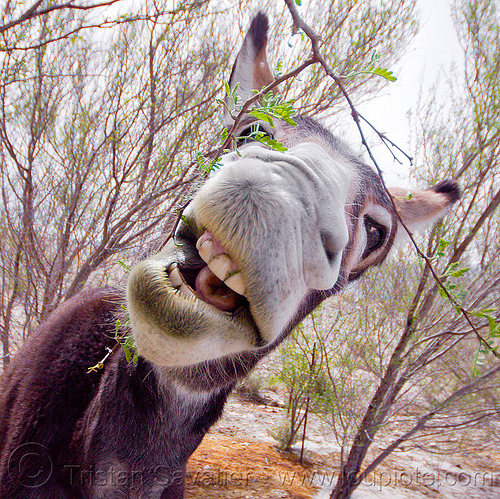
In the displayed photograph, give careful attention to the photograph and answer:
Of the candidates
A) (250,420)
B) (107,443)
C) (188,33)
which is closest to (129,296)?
(107,443)

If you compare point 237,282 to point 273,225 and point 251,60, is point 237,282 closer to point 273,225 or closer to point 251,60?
point 273,225

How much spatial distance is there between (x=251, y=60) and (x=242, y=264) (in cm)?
198

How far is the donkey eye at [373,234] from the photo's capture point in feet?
7.08

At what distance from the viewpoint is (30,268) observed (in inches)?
170

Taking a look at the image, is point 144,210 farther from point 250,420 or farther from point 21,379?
point 250,420

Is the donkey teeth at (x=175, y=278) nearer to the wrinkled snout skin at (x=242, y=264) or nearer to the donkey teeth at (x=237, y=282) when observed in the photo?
the wrinkled snout skin at (x=242, y=264)

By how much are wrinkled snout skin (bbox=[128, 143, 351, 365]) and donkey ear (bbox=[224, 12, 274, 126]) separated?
1.43 metres

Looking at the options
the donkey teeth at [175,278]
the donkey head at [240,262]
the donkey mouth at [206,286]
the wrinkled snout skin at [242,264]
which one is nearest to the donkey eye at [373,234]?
the donkey head at [240,262]

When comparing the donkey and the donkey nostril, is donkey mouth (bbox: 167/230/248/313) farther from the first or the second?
the donkey nostril

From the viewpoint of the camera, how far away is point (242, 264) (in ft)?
3.25

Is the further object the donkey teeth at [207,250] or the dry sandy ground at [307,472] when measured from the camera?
the dry sandy ground at [307,472]

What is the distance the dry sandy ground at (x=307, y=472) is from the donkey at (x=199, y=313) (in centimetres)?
274

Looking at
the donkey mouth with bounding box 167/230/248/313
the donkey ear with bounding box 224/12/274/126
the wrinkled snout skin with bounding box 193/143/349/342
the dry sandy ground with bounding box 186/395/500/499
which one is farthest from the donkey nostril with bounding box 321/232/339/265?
the dry sandy ground with bounding box 186/395/500/499

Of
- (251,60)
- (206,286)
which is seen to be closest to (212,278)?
(206,286)
